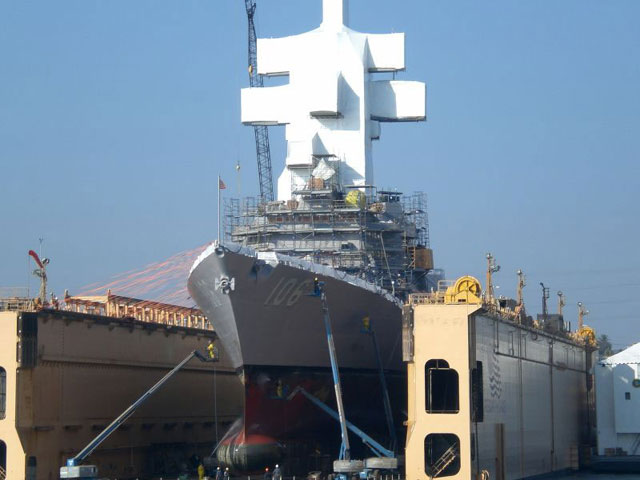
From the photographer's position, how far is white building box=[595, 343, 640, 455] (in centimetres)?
4834

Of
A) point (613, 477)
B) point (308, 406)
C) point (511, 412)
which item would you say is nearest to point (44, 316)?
point (308, 406)

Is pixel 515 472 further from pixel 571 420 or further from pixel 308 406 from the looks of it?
pixel 571 420

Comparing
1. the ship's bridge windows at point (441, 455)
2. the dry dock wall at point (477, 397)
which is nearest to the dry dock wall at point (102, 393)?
the dry dock wall at point (477, 397)

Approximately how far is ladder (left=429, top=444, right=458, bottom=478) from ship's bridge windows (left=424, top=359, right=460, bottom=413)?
1.16 meters

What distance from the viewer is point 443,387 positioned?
34.9 metres

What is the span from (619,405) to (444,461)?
685 inches

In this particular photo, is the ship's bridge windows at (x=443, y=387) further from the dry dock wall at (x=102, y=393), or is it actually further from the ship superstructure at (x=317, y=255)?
the dry dock wall at (x=102, y=393)

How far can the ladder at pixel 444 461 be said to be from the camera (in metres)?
33.5

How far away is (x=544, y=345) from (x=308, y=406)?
1240cm

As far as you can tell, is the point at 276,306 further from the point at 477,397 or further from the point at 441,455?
the point at 441,455

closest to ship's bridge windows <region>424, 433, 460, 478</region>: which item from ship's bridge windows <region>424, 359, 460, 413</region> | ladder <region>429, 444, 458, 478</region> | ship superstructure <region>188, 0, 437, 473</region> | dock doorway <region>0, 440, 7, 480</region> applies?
ladder <region>429, 444, 458, 478</region>

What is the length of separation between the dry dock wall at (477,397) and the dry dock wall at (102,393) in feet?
35.8

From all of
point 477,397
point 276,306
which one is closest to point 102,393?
point 276,306

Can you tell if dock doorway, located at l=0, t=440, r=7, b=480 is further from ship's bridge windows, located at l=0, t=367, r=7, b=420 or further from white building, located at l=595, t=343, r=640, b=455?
white building, located at l=595, t=343, r=640, b=455
